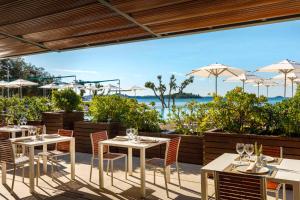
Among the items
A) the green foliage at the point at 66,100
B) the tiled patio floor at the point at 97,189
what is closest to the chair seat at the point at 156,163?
the tiled patio floor at the point at 97,189

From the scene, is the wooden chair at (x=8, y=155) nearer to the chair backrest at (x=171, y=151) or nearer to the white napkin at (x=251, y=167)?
the chair backrest at (x=171, y=151)

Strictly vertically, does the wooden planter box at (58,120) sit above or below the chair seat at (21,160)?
above

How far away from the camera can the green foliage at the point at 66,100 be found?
10164 millimetres

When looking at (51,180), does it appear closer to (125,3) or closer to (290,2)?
(125,3)

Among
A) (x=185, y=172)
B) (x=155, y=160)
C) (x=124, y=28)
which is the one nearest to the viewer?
(x=124, y=28)

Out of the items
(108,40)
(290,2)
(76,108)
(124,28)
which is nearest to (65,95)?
(76,108)

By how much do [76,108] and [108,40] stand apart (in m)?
5.53

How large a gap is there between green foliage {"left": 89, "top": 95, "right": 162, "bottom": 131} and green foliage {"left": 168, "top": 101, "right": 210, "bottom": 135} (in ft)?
1.59

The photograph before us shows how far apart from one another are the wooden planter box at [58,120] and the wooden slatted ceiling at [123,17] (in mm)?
4542

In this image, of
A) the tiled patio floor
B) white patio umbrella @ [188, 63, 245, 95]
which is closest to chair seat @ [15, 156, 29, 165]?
the tiled patio floor

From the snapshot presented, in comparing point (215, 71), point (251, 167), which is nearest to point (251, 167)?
point (251, 167)

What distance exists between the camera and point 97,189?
214 inches

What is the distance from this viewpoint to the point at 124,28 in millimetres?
4691

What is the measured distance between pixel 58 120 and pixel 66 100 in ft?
2.70
